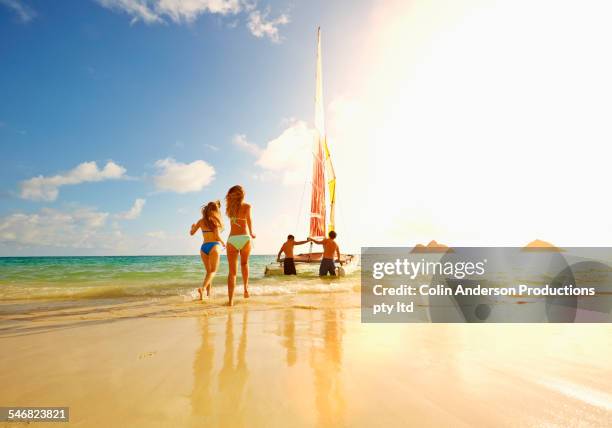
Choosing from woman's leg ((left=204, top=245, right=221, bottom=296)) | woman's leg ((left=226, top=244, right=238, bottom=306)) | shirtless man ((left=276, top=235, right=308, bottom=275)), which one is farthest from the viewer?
shirtless man ((left=276, top=235, right=308, bottom=275))

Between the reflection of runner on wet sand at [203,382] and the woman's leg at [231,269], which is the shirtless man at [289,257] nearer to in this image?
the woman's leg at [231,269]

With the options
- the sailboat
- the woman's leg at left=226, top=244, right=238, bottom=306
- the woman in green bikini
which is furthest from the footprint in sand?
the sailboat

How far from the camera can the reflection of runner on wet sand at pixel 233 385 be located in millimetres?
1678

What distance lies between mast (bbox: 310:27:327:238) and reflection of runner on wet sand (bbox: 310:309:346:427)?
63.8 feet

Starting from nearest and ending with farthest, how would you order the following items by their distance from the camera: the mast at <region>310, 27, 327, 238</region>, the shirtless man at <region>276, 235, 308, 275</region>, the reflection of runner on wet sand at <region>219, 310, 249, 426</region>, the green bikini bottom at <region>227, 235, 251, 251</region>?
the reflection of runner on wet sand at <region>219, 310, 249, 426</region> < the green bikini bottom at <region>227, 235, 251, 251</region> < the shirtless man at <region>276, 235, 308, 275</region> < the mast at <region>310, 27, 327, 238</region>

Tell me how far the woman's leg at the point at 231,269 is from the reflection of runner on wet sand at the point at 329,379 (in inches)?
108

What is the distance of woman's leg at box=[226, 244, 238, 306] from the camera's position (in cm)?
596

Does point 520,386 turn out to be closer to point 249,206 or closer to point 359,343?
point 359,343

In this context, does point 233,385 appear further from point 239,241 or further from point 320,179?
point 320,179

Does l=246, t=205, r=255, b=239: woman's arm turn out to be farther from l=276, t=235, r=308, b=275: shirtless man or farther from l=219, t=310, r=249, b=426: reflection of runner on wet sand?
l=276, t=235, r=308, b=275: shirtless man

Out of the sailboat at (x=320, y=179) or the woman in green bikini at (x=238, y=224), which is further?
the sailboat at (x=320, y=179)

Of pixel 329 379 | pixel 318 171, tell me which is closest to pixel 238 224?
pixel 329 379

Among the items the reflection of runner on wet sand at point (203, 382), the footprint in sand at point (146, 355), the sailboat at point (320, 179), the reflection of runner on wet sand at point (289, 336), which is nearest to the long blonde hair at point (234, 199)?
the reflection of runner on wet sand at point (289, 336)

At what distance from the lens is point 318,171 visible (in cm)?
2427
